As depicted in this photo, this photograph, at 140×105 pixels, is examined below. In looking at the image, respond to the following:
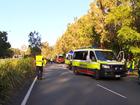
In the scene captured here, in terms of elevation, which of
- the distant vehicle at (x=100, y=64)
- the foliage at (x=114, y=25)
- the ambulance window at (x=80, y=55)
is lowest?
the distant vehicle at (x=100, y=64)

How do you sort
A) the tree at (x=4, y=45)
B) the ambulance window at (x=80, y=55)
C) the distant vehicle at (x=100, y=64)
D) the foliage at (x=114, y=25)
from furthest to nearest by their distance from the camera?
the tree at (x=4, y=45) → the foliage at (x=114, y=25) → the ambulance window at (x=80, y=55) → the distant vehicle at (x=100, y=64)

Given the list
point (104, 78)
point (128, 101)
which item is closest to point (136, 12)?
point (104, 78)

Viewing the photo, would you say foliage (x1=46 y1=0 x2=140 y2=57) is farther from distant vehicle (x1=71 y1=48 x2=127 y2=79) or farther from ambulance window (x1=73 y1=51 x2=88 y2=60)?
distant vehicle (x1=71 y1=48 x2=127 y2=79)

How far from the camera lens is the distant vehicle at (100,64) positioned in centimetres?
2567

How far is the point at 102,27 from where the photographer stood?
47.2 m

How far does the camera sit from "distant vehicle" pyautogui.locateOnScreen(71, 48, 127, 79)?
1011 inches

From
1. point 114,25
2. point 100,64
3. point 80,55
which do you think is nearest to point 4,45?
point 114,25

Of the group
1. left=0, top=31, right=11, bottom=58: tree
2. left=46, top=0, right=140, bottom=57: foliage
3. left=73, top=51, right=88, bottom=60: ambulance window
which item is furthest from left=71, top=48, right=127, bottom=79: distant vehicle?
left=0, top=31, right=11, bottom=58: tree

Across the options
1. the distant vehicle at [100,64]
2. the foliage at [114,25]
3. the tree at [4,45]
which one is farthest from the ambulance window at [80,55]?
the tree at [4,45]

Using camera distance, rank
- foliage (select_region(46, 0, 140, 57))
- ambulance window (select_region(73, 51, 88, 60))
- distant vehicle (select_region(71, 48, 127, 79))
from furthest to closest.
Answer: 1. foliage (select_region(46, 0, 140, 57))
2. ambulance window (select_region(73, 51, 88, 60))
3. distant vehicle (select_region(71, 48, 127, 79))

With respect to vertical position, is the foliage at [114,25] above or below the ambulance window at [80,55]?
above

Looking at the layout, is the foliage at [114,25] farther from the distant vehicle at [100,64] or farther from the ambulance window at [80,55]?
the distant vehicle at [100,64]

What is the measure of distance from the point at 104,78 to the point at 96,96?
11.3 metres

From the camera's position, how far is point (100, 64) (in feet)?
84.5
